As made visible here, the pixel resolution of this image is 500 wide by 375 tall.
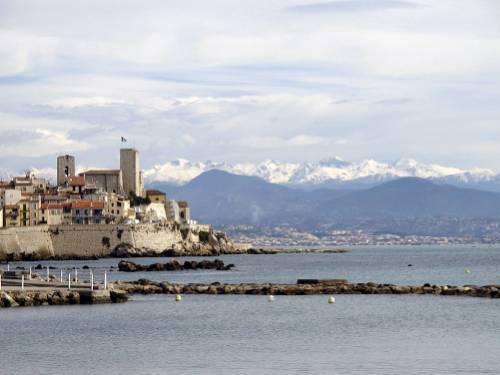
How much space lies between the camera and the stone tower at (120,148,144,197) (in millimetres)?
158062

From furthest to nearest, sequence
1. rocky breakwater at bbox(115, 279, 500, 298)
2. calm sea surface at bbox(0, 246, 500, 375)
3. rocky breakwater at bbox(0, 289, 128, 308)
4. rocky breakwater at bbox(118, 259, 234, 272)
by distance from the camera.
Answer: rocky breakwater at bbox(118, 259, 234, 272) → rocky breakwater at bbox(115, 279, 500, 298) → rocky breakwater at bbox(0, 289, 128, 308) → calm sea surface at bbox(0, 246, 500, 375)

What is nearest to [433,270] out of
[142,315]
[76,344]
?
[142,315]

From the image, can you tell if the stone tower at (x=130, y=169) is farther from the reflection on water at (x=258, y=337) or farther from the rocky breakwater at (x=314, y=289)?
the reflection on water at (x=258, y=337)

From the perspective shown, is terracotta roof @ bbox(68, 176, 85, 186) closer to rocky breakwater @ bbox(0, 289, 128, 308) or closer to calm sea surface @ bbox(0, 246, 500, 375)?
calm sea surface @ bbox(0, 246, 500, 375)

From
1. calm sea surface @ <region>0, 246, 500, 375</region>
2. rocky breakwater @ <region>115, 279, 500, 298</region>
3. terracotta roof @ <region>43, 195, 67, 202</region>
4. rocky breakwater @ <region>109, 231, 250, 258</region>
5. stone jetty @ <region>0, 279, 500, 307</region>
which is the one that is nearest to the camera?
calm sea surface @ <region>0, 246, 500, 375</region>

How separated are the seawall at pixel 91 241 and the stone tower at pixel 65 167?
70.3ft

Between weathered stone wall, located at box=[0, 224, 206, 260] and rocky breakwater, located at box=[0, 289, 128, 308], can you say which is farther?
weathered stone wall, located at box=[0, 224, 206, 260]

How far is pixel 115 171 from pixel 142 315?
108618 mm

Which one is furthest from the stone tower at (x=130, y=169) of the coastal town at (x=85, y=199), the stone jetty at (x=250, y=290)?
the stone jetty at (x=250, y=290)

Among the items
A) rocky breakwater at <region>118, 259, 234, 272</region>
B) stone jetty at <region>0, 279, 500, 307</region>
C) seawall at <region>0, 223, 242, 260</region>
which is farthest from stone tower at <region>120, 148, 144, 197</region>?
stone jetty at <region>0, 279, 500, 307</region>

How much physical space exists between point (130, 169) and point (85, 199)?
51.8 ft

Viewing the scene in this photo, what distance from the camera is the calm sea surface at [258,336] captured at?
3628cm

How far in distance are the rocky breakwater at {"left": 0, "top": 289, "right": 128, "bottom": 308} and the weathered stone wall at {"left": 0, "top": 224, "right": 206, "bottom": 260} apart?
2635 inches

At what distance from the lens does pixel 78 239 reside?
13288cm
